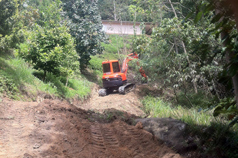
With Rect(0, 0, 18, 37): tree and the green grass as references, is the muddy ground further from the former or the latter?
Rect(0, 0, 18, 37): tree

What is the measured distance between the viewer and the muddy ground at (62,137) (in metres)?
5.05

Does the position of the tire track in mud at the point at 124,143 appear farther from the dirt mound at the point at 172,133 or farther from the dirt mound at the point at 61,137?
the dirt mound at the point at 172,133

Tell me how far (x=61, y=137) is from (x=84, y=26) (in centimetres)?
1564

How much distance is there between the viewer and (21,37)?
42.4 ft

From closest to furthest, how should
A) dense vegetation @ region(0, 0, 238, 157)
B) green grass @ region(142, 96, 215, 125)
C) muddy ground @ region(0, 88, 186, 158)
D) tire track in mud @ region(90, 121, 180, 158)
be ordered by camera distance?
muddy ground @ region(0, 88, 186, 158), tire track in mud @ region(90, 121, 180, 158), green grass @ region(142, 96, 215, 125), dense vegetation @ region(0, 0, 238, 157)

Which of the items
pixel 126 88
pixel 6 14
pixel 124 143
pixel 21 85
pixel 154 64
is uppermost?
pixel 6 14

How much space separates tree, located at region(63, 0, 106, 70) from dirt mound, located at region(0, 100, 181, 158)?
489 inches

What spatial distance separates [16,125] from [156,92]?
12282mm

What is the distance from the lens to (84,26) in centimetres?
2044

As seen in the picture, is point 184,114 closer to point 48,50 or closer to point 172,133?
point 172,133

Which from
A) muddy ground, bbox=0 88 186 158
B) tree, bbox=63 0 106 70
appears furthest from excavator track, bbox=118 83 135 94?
muddy ground, bbox=0 88 186 158

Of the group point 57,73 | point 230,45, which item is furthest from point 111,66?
point 230,45

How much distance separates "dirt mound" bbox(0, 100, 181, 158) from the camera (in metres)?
5.05

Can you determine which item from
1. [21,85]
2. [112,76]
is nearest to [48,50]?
[21,85]
